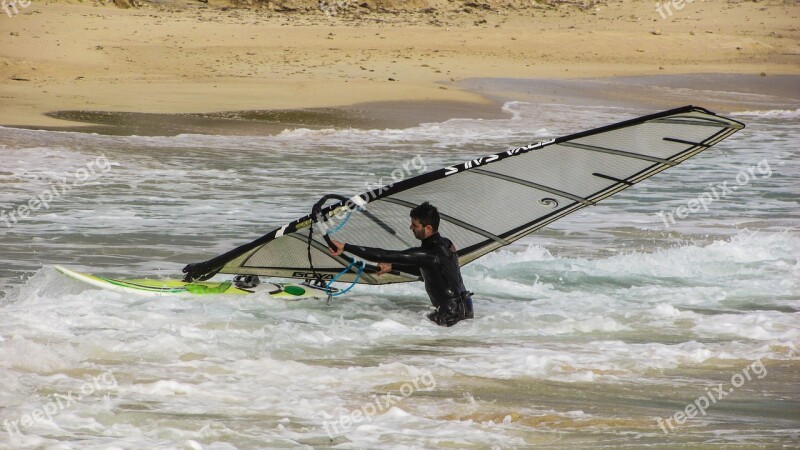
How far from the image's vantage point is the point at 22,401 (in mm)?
5488

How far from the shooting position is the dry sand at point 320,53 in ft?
70.4

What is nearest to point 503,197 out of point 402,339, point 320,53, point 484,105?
point 402,339

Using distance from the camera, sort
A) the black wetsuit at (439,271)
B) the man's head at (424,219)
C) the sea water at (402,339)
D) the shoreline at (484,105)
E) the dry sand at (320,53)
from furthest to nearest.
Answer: the dry sand at (320,53) < the shoreline at (484,105) < the black wetsuit at (439,271) < the man's head at (424,219) < the sea water at (402,339)

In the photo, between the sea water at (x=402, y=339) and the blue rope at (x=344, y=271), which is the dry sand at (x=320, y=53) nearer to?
the sea water at (x=402, y=339)

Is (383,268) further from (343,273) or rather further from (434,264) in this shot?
(343,273)

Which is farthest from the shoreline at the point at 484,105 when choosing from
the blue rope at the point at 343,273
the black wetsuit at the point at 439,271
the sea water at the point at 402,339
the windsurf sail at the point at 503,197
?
the black wetsuit at the point at 439,271

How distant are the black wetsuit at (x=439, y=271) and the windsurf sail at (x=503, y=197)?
46 cm

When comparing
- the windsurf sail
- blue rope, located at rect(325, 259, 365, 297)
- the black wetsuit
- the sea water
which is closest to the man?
the black wetsuit

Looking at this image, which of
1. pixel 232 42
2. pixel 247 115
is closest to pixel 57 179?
pixel 247 115

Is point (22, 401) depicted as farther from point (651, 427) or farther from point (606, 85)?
point (606, 85)

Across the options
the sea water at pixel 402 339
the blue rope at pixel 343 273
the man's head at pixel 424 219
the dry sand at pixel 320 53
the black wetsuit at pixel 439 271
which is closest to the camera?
the sea water at pixel 402 339

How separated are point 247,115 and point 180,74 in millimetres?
5211

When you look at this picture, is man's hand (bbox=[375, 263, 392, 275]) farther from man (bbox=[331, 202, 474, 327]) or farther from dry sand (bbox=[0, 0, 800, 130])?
dry sand (bbox=[0, 0, 800, 130])

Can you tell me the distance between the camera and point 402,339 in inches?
278
